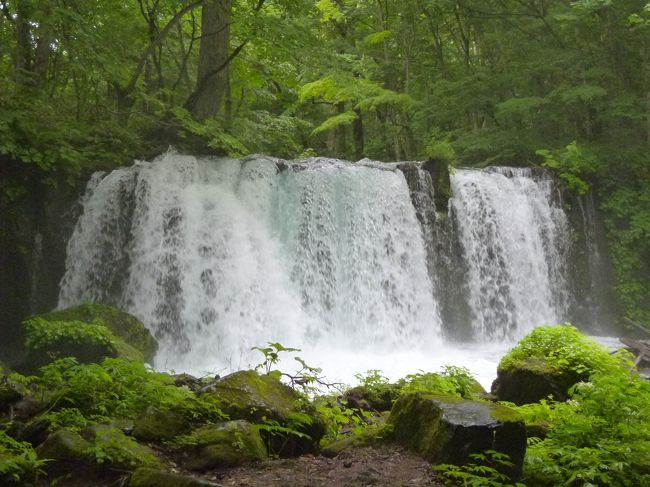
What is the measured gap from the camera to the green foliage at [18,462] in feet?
9.39

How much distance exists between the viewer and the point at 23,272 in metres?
10.9

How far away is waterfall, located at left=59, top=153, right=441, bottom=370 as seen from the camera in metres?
10.4

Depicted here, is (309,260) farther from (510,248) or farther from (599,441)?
(599,441)

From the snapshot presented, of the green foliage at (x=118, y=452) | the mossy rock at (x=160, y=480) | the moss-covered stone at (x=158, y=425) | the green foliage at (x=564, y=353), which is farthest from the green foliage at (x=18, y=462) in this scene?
the green foliage at (x=564, y=353)

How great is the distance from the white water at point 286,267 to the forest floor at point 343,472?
5.27 m

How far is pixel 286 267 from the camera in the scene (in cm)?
1129

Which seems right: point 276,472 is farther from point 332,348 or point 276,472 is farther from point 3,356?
point 3,356

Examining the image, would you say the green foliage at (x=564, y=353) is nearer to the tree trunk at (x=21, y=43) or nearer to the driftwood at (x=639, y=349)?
the driftwood at (x=639, y=349)

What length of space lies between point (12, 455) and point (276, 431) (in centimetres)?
154

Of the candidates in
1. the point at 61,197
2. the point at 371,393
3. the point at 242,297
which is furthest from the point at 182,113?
the point at 371,393

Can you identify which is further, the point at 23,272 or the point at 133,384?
the point at 23,272

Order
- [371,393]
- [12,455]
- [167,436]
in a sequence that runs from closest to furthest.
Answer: [12,455] < [167,436] < [371,393]

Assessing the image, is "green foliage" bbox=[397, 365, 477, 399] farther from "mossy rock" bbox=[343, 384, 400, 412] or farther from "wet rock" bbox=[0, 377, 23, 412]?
"wet rock" bbox=[0, 377, 23, 412]

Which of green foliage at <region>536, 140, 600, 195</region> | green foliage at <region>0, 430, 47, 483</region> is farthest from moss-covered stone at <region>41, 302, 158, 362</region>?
green foliage at <region>536, 140, 600, 195</region>
